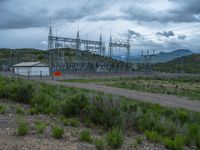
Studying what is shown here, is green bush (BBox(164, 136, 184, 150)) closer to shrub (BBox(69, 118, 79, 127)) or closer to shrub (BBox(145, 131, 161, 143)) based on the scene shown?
shrub (BBox(145, 131, 161, 143))

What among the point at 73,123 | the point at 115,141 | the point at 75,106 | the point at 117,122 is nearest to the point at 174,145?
the point at 115,141

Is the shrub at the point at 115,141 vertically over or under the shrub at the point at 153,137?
over

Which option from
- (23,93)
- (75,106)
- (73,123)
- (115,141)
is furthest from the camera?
(23,93)

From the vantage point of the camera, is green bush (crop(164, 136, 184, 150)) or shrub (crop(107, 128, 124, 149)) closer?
shrub (crop(107, 128, 124, 149))

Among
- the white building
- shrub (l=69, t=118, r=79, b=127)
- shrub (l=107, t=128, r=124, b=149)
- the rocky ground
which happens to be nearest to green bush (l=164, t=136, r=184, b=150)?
the rocky ground

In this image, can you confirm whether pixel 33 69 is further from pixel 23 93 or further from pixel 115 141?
pixel 115 141

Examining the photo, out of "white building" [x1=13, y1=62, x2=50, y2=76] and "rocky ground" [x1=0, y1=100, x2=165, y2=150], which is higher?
"rocky ground" [x1=0, y1=100, x2=165, y2=150]

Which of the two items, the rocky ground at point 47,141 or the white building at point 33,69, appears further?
the white building at point 33,69

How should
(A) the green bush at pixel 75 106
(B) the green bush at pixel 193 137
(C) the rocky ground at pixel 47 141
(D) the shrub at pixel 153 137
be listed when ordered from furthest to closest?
(A) the green bush at pixel 75 106, (B) the green bush at pixel 193 137, (D) the shrub at pixel 153 137, (C) the rocky ground at pixel 47 141

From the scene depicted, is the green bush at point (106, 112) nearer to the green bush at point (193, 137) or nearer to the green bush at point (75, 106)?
the green bush at point (75, 106)

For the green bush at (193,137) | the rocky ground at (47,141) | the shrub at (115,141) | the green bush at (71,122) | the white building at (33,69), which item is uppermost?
the shrub at (115,141)

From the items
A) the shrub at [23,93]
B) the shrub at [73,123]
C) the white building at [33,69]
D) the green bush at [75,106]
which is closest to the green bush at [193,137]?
the shrub at [73,123]

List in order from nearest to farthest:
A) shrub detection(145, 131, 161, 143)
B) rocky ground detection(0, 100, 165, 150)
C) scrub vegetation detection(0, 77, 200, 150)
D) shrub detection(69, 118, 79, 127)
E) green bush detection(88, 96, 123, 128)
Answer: rocky ground detection(0, 100, 165, 150), scrub vegetation detection(0, 77, 200, 150), shrub detection(145, 131, 161, 143), green bush detection(88, 96, 123, 128), shrub detection(69, 118, 79, 127)

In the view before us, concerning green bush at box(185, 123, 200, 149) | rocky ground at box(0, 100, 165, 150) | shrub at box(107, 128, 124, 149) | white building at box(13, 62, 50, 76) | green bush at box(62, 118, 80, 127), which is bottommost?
white building at box(13, 62, 50, 76)
